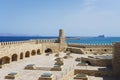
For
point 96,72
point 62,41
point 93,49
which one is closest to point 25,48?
point 62,41

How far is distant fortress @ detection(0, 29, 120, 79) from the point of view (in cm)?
3478

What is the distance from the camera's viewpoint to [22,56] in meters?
42.7

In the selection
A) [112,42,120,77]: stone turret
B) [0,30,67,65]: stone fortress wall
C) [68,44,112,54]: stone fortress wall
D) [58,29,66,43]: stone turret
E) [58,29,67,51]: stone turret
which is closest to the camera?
[112,42,120,77]: stone turret

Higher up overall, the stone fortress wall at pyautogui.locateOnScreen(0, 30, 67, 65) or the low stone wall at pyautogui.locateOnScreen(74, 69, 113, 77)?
the stone fortress wall at pyautogui.locateOnScreen(0, 30, 67, 65)

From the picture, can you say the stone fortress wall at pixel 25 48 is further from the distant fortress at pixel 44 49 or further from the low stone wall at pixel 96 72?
the low stone wall at pixel 96 72

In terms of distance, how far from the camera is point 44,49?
2098 inches

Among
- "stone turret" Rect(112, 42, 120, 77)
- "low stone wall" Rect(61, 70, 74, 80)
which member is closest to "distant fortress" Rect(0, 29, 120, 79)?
"stone turret" Rect(112, 42, 120, 77)

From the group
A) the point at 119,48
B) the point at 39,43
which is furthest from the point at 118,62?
the point at 39,43

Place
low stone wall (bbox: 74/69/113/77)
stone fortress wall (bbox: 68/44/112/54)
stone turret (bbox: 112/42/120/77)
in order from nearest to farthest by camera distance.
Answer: low stone wall (bbox: 74/69/113/77) → stone turret (bbox: 112/42/120/77) → stone fortress wall (bbox: 68/44/112/54)

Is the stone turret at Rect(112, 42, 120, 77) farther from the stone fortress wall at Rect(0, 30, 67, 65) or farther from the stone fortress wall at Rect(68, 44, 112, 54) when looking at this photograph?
the stone fortress wall at Rect(68, 44, 112, 54)

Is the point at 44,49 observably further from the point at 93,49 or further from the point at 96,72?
the point at 96,72

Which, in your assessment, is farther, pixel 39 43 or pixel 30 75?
pixel 39 43

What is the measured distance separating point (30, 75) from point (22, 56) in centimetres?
1578

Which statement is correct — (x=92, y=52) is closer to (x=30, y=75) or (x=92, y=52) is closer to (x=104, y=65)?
(x=104, y=65)
